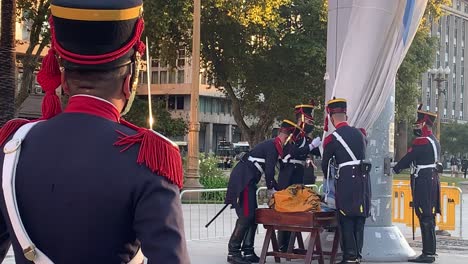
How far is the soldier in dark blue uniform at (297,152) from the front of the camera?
10.0 m

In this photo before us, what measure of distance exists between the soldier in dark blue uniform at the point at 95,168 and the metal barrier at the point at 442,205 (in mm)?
12287

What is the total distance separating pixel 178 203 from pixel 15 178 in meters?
0.53

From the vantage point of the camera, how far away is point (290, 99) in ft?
90.5

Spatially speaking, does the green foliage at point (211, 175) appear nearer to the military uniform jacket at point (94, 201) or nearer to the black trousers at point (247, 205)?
the black trousers at point (247, 205)

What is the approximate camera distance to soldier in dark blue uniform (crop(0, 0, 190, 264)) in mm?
2066

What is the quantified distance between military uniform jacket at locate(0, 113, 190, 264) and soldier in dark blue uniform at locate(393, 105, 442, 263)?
8326mm

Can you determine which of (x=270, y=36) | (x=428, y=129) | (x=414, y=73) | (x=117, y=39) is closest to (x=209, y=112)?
(x=414, y=73)

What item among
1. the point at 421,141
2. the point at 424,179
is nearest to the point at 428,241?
the point at 424,179

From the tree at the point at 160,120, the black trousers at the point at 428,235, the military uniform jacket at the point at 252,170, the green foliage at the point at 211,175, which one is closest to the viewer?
the military uniform jacket at the point at 252,170

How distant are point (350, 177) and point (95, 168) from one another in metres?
6.49

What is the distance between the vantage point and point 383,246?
31.7ft

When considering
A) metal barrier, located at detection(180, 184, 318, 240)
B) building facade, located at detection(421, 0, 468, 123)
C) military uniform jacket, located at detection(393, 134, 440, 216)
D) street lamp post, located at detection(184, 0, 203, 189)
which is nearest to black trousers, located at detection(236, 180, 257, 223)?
military uniform jacket, located at detection(393, 134, 440, 216)

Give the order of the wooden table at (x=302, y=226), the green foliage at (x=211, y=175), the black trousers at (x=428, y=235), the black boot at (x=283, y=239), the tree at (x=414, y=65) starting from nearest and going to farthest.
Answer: the wooden table at (x=302, y=226), the black trousers at (x=428, y=235), the black boot at (x=283, y=239), the green foliage at (x=211, y=175), the tree at (x=414, y=65)

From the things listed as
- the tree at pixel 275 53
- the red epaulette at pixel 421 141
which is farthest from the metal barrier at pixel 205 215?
the tree at pixel 275 53
